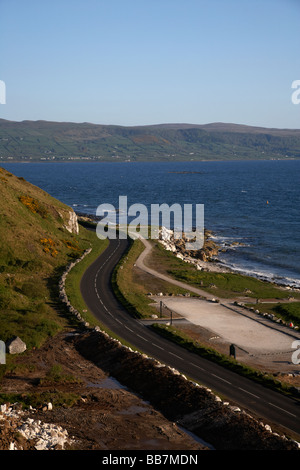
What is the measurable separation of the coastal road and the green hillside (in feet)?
16.8

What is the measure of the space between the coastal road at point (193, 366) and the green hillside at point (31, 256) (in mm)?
5128

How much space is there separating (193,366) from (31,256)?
109ft

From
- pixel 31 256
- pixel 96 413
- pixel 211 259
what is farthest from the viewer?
pixel 211 259

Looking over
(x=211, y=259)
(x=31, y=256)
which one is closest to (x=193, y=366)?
(x=31, y=256)

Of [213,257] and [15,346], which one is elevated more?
[15,346]

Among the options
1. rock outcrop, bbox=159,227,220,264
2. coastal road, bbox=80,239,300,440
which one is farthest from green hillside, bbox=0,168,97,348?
rock outcrop, bbox=159,227,220,264

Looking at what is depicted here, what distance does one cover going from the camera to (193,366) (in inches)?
1522

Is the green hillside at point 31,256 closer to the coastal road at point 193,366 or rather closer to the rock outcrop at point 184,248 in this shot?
the coastal road at point 193,366

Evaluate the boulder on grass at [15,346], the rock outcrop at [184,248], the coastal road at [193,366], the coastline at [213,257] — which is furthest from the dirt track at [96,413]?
the rock outcrop at [184,248]

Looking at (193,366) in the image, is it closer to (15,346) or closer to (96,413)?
(96,413)

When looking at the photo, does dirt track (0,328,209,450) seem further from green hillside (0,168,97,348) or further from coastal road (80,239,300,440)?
coastal road (80,239,300,440)

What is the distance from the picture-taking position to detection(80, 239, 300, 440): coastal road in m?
31.3
